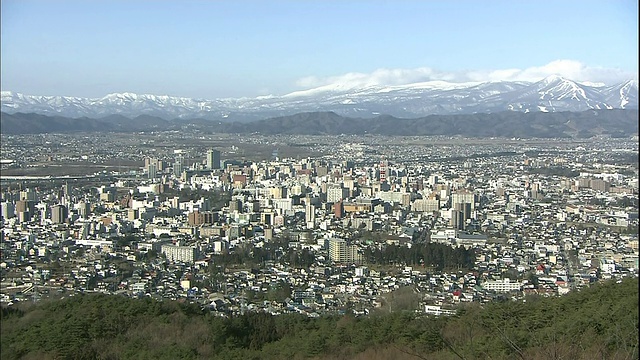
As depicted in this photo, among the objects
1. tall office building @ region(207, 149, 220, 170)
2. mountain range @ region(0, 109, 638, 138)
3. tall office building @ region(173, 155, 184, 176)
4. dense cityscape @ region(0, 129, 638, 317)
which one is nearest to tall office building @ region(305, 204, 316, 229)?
dense cityscape @ region(0, 129, 638, 317)

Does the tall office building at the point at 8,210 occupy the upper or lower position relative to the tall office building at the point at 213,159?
lower

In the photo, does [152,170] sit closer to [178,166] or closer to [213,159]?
[178,166]

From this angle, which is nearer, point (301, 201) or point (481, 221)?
point (481, 221)

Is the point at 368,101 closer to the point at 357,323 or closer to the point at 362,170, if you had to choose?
the point at 362,170

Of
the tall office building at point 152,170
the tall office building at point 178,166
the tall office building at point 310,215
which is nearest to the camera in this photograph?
the tall office building at point 310,215

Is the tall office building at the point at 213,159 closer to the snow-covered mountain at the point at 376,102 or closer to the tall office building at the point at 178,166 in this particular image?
the tall office building at the point at 178,166

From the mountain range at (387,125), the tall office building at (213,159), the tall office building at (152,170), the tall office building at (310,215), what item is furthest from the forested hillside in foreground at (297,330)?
the mountain range at (387,125)

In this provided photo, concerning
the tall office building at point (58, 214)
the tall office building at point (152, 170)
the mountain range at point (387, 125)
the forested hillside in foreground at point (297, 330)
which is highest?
the mountain range at point (387, 125)

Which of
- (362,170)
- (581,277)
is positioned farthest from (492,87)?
(581,277)
